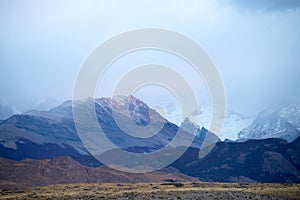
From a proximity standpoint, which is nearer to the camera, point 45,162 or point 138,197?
point 138,197

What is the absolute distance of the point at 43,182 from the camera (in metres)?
173

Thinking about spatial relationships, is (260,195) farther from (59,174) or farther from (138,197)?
(59,174)

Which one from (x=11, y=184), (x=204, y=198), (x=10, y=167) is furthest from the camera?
(x=10, y=167)

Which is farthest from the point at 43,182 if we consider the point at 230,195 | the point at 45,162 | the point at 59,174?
the point at 230,195

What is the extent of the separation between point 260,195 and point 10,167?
14237cm

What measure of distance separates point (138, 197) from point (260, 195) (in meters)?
23.5

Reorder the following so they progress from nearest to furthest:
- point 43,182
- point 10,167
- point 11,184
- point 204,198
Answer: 1. point 204,198
2. point 11,184
3. point 43,182
4. point 10,167

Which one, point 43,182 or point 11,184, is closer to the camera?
point 11,184

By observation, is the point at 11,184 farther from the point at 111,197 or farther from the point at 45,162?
the point at 111,197

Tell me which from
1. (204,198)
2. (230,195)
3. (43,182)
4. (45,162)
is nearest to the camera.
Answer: (204,198)

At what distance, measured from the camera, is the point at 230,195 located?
235ft

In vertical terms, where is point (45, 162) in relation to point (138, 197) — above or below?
above

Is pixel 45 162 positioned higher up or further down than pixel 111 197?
higher up

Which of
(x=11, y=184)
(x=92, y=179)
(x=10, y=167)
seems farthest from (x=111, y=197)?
(x=10, y=167)
